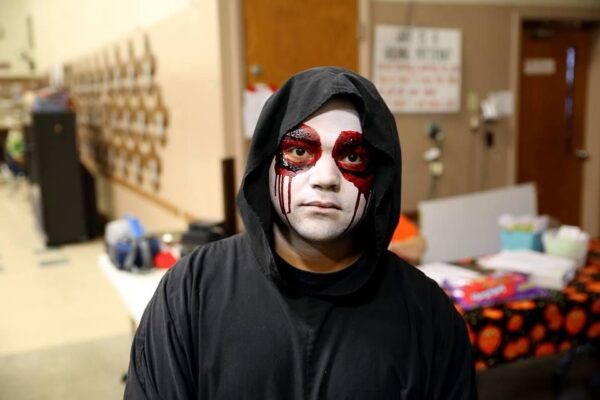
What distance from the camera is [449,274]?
7.32 ft

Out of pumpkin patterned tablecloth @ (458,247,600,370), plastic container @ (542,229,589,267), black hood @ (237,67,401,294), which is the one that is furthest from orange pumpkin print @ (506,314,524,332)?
black hood @ (237,67,401,294)

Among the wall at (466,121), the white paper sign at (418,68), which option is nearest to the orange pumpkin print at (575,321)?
the wall at (466,121)

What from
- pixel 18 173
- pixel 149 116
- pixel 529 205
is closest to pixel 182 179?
pixel 149 116

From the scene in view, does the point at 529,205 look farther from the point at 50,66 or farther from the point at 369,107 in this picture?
the point at 50,66

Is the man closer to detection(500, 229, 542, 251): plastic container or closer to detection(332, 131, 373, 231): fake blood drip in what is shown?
detection(332, 131, 373, 231): fake blood drip

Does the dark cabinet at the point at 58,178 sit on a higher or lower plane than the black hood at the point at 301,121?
lower

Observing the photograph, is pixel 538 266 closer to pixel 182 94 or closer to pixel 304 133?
pixel 304 133

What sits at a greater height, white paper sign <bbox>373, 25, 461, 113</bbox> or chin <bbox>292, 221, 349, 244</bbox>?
white paper sign <bbox>373, 25, 461, 113</bbox>

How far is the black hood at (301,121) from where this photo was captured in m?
0.99

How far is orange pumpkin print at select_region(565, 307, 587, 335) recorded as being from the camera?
2.08 meters

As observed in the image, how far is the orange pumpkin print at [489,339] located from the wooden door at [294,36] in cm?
175

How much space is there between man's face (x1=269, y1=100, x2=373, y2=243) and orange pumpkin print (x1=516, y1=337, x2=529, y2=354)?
125 cm

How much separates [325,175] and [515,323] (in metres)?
1.28

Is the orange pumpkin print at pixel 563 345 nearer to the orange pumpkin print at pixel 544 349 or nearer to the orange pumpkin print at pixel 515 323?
the orange pumpkin print at pixel 544 349
